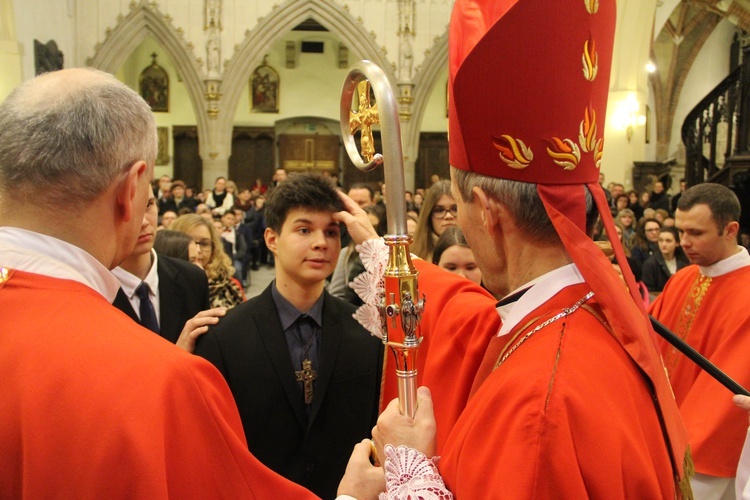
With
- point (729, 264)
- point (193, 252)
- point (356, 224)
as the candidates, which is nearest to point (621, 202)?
point (729, 264)

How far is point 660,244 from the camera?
588cm

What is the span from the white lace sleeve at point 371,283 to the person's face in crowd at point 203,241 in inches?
77.3

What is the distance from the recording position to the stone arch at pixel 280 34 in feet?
47.5

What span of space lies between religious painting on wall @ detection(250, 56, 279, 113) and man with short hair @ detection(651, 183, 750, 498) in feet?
50.9

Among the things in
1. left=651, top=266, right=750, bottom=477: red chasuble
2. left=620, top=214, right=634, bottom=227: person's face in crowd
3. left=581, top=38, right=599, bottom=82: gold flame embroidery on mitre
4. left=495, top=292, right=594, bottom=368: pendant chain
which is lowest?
left=651, top=266, right=750, bottom=477: red chasuble

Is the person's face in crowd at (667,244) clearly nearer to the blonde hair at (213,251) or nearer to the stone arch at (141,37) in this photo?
the blonde hair at (213,251)

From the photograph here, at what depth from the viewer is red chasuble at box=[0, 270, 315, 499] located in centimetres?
100

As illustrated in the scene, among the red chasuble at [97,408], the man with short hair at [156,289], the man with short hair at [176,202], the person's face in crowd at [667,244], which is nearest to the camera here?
the red chasuble at [97,408]

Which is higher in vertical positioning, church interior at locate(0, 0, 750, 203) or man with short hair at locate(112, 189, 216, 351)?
church interior at locate(0, 0, 750, 203)

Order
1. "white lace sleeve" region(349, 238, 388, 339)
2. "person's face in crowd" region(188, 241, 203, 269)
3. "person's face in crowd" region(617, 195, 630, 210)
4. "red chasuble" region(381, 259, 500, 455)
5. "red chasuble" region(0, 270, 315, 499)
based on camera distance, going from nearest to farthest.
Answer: "red chasuble" region(0, 270, 315, 499) < "red chasuble" region(381, 259, 500, 455) < "white lace sleeve" region(349, 238, 388, 339) < "person's face in crowd" region(188, 241, 203, 269) < "person's face in crowd" region(617, 195, 630, 210)

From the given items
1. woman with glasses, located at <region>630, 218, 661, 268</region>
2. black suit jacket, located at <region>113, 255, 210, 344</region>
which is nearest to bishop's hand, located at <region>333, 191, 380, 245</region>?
black suit jacket, located at <region>113, 255, 210, 344</region>

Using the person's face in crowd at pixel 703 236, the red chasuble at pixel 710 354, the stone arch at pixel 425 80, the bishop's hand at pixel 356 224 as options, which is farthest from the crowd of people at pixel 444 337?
the stone arch at pixel 425 80

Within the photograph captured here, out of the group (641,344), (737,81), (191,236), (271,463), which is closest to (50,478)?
(641,344)

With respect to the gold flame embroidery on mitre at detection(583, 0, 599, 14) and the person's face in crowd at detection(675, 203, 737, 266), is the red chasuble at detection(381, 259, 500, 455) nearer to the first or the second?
the gold flame embroidery on mitre at detection(583, 0, 599, 14)
